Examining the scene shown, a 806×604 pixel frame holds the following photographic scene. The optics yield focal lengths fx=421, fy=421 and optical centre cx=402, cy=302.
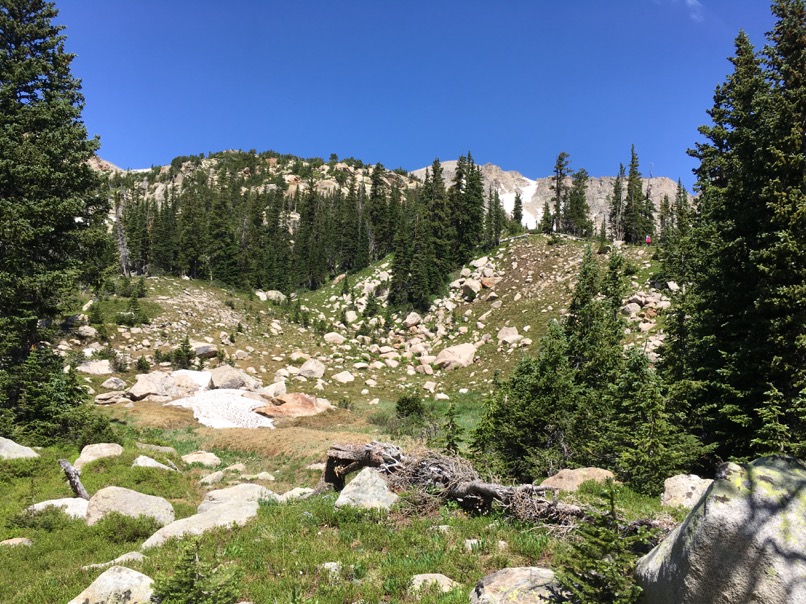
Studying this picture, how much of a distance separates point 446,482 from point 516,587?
4942 mm

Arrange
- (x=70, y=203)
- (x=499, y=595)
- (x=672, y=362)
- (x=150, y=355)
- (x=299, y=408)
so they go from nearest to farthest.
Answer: (x=499, y=595) < (x=672, y=362) < (x=70, y=203) < (x=299, y=408) < (x=150, y=355)

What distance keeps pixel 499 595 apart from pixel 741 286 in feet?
43.0

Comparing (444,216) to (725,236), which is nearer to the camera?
(725,236)

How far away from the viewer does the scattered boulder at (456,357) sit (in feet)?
148

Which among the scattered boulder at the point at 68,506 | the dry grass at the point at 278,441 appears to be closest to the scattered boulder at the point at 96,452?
the scattered boulder at the point at 68,506

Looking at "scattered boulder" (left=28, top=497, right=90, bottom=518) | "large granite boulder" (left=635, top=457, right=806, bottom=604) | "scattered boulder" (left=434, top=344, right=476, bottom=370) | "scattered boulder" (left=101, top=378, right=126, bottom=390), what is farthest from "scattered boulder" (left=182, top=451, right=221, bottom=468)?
"scattered boulder" (left=434, top=344, right=476, bottom=370)

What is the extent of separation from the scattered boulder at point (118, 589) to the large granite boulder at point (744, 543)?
654 centimetres

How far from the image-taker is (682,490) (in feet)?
30.7

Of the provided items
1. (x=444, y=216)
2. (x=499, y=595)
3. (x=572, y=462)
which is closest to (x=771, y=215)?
(x=572, y=462)

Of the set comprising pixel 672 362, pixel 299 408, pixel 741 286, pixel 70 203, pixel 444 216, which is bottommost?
pixel 299 408

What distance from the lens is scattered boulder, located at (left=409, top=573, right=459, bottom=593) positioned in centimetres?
610

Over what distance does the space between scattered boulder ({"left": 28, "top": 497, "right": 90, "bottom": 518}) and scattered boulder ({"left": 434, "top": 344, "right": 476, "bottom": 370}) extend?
3640 cm

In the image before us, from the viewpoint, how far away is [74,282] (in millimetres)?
18547

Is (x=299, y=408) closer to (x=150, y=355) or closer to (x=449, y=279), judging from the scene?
(x=150, y=355)
